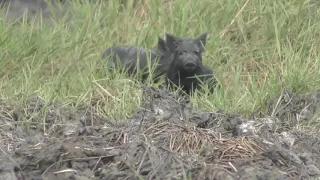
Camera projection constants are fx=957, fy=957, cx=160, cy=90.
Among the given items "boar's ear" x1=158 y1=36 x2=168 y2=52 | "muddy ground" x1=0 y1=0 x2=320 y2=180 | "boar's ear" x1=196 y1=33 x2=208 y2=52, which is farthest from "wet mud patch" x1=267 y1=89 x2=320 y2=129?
"boar's ear" x1=158 y1=36 x2=168 y2=52

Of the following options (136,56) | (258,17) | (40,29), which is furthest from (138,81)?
(258,17)

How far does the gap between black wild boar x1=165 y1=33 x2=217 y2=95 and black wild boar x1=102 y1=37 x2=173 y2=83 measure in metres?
0.16

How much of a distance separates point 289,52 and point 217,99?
134 centimetres

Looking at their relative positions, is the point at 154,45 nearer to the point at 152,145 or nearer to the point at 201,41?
the point at 201,41

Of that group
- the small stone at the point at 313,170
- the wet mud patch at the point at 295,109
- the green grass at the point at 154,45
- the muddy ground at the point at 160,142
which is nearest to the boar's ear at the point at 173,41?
the green grass at the point at 154,45

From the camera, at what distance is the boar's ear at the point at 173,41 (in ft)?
25.3

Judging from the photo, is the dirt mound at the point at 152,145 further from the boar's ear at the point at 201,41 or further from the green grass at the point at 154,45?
the boar's ear at the point at 201,41

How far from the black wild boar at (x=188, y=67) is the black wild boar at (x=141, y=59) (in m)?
0.16

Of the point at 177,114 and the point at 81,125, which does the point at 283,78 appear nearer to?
the point at 177,114

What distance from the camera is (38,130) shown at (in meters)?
6.22

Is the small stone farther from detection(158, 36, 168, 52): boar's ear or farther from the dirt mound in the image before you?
detection(158, 36, 168, 52): boar's ear

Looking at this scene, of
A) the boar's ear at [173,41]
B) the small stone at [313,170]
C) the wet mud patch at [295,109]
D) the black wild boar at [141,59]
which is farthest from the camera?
the black wild boar at [141,59]

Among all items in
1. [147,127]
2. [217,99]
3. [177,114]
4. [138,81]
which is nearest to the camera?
[147,127]

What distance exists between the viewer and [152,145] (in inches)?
219
